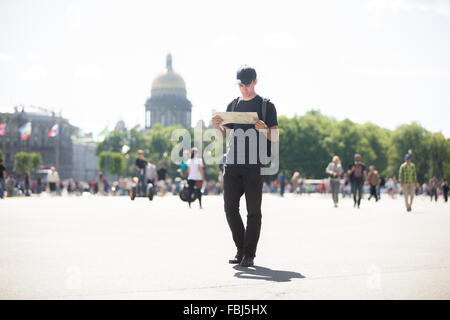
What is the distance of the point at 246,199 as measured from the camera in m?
8.28

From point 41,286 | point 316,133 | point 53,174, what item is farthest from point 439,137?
point 41,286

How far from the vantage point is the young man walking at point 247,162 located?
8227mm

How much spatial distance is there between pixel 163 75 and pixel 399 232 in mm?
176682

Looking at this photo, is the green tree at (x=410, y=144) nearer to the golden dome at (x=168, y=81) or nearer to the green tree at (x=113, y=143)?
the green tree at (x=113, y=143)

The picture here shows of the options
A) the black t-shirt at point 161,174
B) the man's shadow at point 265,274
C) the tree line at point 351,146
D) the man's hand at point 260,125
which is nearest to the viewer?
the man's shadow at point 265,274

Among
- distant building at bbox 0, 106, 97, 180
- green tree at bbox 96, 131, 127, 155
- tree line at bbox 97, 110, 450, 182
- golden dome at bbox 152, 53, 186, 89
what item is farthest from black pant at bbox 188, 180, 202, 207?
golden dome at bbox 152, 53, 186, 89

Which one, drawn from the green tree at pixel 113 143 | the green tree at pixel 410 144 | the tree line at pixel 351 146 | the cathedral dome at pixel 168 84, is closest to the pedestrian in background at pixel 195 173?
the tree line at pixel 351 146

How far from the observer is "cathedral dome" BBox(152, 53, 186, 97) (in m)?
186

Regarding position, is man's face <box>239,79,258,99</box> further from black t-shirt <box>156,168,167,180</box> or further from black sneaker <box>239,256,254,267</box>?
black t-shirt <box>156,168,167,180</box>

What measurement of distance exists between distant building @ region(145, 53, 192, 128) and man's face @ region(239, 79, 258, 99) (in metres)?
176

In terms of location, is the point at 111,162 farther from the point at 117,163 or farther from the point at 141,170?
the point at 141,170

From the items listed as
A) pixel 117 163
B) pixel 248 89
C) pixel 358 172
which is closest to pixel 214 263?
pixel 248 89

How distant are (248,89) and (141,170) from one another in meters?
18.5
